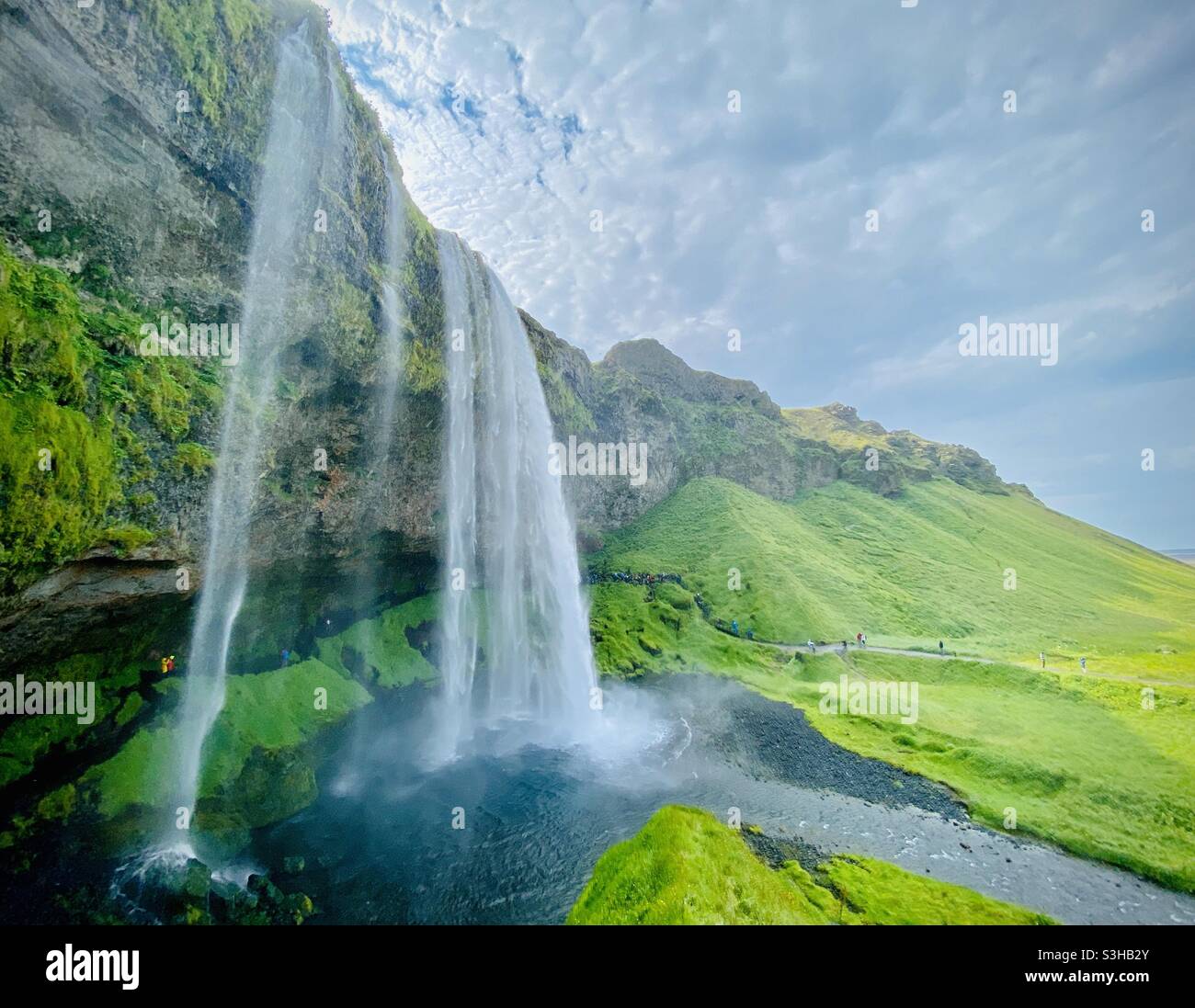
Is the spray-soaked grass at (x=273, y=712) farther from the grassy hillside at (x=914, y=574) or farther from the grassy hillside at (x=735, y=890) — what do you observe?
the grassy hillside at (x=914, y=574)

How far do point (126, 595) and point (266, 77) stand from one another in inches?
848

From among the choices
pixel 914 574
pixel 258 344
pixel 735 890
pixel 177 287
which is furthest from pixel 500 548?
pixel 914 574

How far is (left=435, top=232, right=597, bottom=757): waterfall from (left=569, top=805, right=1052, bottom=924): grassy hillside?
14743 mm

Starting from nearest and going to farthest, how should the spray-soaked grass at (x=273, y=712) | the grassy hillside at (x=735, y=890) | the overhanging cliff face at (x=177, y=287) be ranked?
the grassy hillside at (x=735, y=890) < the overhanging cliff face at (x=177, y=287) < the spray-soaked grass at (x=273, y=712)

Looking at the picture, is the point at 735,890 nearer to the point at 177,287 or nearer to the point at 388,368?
the point at 388,368

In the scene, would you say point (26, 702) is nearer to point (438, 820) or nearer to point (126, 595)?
point (126, 595)

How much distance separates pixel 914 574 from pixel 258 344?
71445 mm

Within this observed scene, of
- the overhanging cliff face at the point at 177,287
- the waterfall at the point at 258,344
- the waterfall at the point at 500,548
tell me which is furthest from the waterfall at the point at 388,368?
the waterfall at the point at 258,344

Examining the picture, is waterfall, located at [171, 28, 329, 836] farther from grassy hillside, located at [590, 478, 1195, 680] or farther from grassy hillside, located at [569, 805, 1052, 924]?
grassy hillside, located at [590, 478, 1195, 680]

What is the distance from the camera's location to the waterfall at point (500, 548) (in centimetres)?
3297

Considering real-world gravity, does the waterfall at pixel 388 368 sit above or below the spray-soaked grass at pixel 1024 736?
above

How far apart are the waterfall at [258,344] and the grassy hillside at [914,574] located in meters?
41.0

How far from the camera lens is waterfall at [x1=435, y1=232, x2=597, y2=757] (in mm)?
32969

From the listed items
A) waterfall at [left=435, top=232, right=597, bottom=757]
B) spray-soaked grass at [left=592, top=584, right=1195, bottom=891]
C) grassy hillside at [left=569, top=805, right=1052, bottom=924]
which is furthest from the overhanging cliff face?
spray-soaked grass at [left=592, top=584, right=1195, bottom=891]
